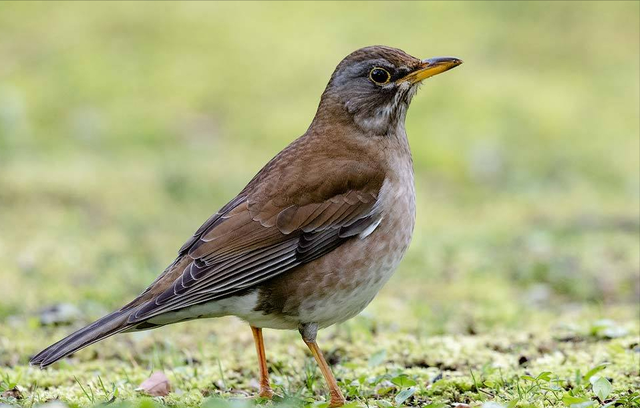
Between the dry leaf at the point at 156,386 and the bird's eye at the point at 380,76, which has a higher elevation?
the bird's eye at the point at 380,76

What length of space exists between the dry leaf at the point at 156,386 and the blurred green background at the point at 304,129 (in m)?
1.67

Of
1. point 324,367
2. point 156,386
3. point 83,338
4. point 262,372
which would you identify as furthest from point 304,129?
point 83,338

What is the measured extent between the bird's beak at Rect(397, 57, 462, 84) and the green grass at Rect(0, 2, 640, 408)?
1922 mm

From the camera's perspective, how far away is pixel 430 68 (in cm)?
625

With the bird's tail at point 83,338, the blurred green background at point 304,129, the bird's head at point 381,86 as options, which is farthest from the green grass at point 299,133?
the bird's head at point 381,86

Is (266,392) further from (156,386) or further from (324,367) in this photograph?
(156,386)

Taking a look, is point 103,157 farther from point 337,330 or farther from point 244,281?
point 244,281

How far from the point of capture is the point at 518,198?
14.1 meters

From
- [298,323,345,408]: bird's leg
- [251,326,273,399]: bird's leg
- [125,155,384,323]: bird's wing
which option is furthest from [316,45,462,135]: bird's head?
[251,326,273,399]: bird's leg

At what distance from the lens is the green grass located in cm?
643

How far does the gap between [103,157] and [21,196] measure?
3342 mm

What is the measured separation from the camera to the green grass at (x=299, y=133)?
6.43 meters

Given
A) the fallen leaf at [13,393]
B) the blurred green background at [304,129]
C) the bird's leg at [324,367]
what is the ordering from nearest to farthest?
the bird's leg at [324,367] < the fallen leaf at [13,393] < the blurred green background at [304,129]

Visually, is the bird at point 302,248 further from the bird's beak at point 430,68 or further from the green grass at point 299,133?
the green grass at point 299,133
